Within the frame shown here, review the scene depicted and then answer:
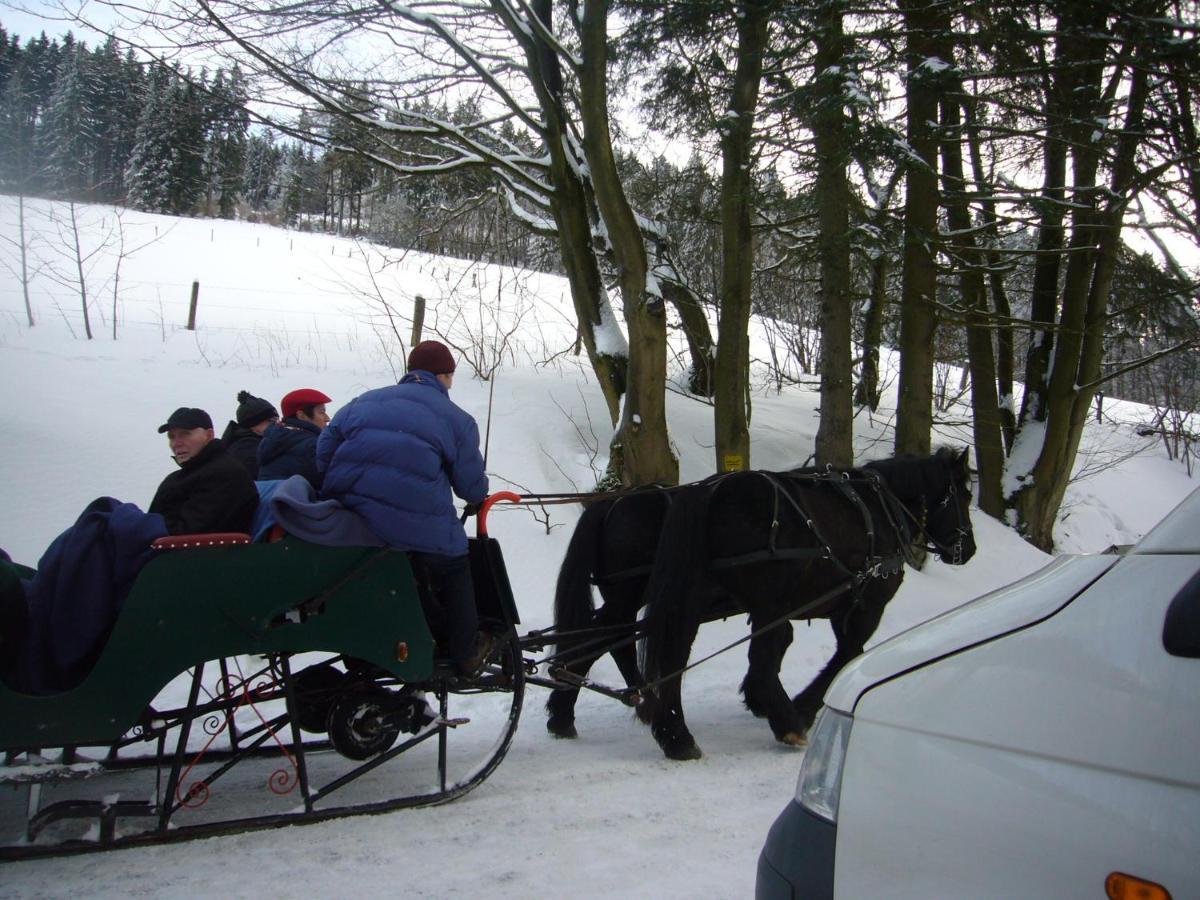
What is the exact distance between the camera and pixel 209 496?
3389 mm

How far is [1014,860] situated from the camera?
138 centimetres

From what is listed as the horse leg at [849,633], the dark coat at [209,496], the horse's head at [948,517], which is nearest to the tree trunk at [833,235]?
the horse's head at [948,517]

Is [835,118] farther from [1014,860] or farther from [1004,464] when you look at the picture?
[1014,860]

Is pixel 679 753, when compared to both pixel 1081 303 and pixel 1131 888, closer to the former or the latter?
pixel 1131 888

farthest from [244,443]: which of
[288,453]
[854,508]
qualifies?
[854,508]

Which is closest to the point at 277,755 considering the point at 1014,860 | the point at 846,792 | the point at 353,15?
the point at 846,792

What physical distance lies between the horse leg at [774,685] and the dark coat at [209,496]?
2857 millimetres

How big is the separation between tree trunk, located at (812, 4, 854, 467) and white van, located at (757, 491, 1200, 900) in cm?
539

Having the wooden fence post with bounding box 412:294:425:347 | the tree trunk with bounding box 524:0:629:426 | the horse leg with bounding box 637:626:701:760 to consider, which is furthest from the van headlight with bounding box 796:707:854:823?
the wooden fence post with bounding box 412:294:425:347

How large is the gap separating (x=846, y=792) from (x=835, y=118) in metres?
6.65

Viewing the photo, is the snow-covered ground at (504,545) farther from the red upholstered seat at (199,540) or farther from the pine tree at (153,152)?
the pine tree at (153,152)

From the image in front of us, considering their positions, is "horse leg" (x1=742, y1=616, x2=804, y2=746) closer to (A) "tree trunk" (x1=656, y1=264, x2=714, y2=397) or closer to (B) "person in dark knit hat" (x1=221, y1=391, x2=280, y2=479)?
(B) "person in dark knit hat" (x1=221, y1=391, x2=280, y2=479)

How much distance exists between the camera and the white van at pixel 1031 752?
1.30 meters

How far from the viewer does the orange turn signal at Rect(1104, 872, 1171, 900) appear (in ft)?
4.08
